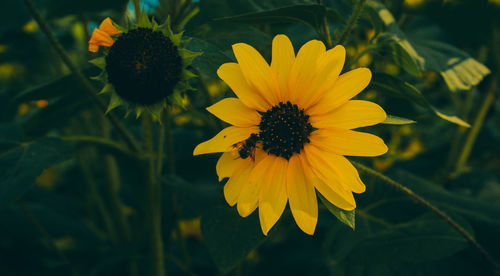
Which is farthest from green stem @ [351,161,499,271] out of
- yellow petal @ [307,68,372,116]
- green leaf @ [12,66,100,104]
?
green leaf @ [12,66,100,104]

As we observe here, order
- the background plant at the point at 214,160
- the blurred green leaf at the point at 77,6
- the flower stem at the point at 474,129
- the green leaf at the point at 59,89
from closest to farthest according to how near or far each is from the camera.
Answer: the background plant at the point at 214,160, the green leaf at the point at 59,89, the blurred green leaf at the point at 77,6, the flower stem at the point at 474,129

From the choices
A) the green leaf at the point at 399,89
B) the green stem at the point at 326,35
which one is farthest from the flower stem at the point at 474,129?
the green stem at the point at 326,35

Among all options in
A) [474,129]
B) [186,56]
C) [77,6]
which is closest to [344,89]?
[186,56]

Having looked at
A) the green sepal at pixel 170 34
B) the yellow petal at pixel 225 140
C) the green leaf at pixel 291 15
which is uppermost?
the green leaf at pixel 291 15

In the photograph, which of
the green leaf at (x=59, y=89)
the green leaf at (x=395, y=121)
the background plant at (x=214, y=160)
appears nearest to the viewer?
the green leaf at (x=395, y=121)

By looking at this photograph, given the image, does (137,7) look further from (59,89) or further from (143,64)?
(59,89)

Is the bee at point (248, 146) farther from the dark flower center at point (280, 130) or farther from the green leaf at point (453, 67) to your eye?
the green leaf at point (453, 67)

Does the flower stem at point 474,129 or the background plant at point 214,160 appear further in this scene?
the flower stem at point 474,129

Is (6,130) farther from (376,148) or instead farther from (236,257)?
(376,148)
